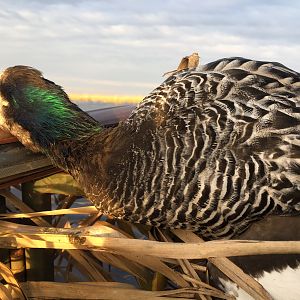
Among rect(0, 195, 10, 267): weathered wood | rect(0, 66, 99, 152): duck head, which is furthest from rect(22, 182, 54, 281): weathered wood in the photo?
rect(0, 66, 99, 152): duck head

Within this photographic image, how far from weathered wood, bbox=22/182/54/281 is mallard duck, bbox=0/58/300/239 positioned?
26 cm

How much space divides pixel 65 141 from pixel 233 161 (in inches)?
40.4

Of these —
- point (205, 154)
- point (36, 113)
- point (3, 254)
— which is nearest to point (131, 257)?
point (205, 154)

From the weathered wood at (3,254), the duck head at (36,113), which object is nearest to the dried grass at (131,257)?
the weathered wood at (3,254)

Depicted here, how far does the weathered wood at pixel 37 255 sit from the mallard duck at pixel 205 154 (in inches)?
10.1

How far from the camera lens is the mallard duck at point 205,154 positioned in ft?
8.12

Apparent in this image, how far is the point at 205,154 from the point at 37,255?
1122 millimetres

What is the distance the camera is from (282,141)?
8.20 ft

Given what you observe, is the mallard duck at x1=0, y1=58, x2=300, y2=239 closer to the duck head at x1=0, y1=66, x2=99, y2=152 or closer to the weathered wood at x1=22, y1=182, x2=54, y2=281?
the duck head at x1=0, y1=66, x2=99, y2=152

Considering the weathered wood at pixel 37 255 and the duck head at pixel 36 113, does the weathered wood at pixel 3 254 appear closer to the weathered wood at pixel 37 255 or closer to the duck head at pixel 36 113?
the weathered wood at pixel 37 255

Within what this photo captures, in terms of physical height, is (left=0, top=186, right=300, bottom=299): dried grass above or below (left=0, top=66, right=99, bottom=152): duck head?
below

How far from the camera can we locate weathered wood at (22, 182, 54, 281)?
3068 mm

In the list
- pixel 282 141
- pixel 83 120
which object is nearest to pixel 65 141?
pixel 83 120

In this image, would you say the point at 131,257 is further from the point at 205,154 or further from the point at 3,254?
the point at 3,254
